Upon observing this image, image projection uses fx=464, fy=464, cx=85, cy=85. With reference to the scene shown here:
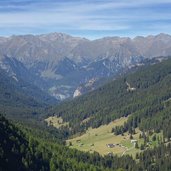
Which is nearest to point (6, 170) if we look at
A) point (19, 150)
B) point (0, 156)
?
point (0, 156)

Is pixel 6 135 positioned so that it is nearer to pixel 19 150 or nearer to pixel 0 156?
pixel 19 150

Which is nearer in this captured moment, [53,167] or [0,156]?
[0,156]

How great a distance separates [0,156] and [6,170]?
8220mm

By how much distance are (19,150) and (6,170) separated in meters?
28.9

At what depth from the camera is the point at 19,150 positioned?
636ft

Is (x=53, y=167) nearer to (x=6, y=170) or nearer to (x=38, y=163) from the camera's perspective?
(x=38, y=163)

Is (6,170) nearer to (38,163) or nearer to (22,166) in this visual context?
(22,166)

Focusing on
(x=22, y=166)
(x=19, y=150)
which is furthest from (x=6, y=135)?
(x=22, y=166)

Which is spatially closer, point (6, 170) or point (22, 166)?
point (6, 170)

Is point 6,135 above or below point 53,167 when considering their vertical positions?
above

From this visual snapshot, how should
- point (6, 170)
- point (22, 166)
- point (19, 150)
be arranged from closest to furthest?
point (6, 170) → point (22, 166) → point (19, 150)

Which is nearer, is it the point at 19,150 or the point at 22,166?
the point at 22,166

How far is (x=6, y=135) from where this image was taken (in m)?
198

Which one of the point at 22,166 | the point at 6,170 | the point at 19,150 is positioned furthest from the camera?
the point at 19,150
